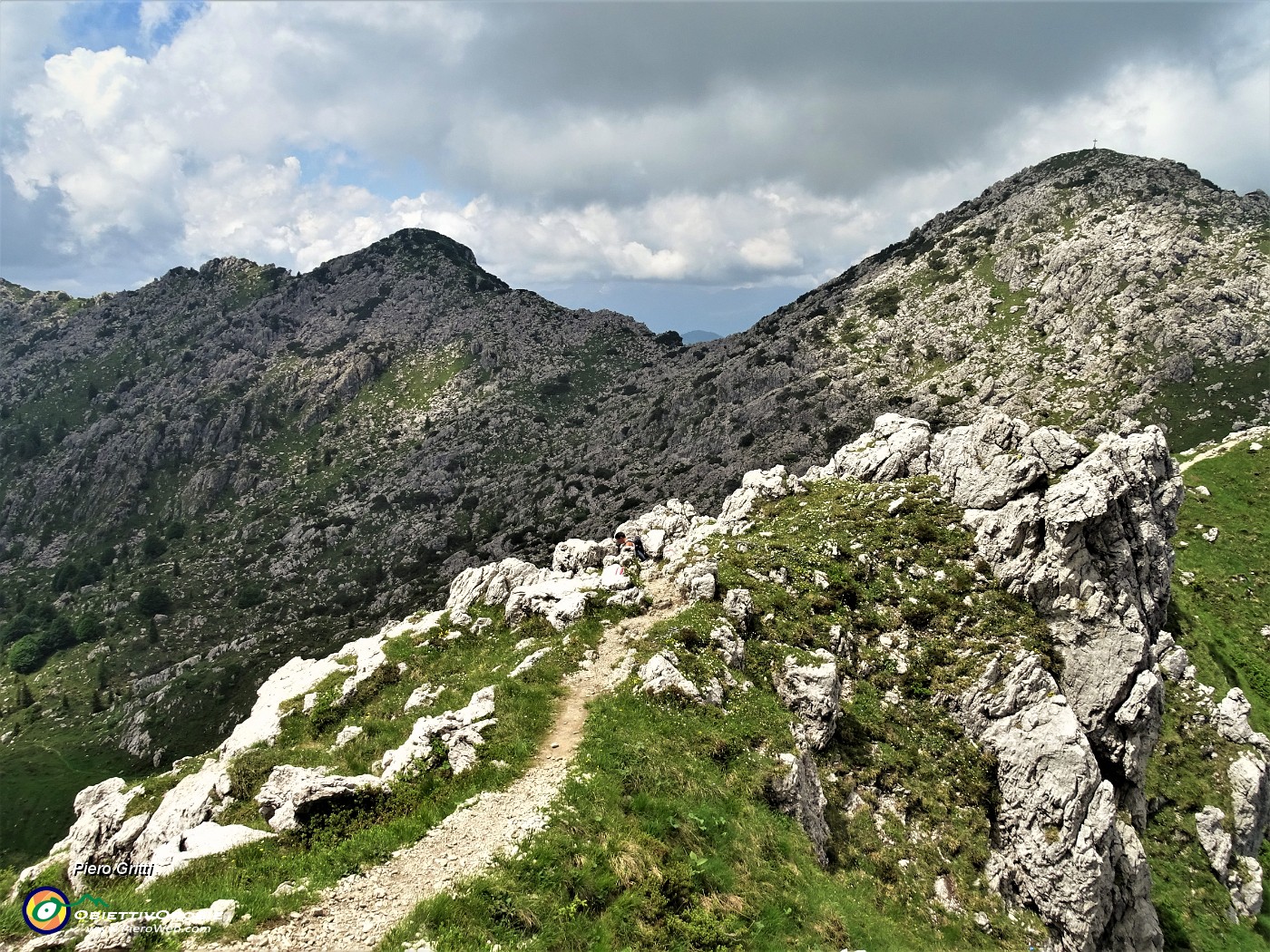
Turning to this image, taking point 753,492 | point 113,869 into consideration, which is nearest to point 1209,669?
point 753,492

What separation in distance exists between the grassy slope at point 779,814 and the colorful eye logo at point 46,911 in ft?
22.1

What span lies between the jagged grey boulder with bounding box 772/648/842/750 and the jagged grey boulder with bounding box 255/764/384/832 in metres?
17.2

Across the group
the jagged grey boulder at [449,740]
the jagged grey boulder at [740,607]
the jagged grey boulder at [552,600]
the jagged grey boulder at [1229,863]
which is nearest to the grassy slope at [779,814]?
the jagged grey boulder at [740,607]

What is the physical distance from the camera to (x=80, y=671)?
148000mm

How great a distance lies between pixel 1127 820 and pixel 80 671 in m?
207

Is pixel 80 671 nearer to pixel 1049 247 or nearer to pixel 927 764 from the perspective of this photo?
pixel 927 764

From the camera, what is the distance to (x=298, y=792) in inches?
697

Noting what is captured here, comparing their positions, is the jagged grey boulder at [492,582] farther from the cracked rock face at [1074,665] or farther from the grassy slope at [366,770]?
the cracked rock face at [1074,665]

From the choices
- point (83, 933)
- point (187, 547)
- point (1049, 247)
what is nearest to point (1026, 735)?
point (83, 933)

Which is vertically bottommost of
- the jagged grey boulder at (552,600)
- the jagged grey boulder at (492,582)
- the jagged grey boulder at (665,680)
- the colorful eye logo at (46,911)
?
the jagged grey boulder at (665,680)

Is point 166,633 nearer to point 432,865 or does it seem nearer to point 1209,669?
point 432,865

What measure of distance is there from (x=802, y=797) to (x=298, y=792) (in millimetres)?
17374

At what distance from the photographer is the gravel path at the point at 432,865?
505 inches

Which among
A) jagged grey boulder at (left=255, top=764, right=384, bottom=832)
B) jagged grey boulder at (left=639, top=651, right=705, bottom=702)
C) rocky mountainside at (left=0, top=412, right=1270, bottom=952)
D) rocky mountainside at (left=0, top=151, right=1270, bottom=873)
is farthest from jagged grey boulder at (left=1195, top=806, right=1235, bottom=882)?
rocky mountainside at (left=0, top=151, right=1270, bottom=873)
